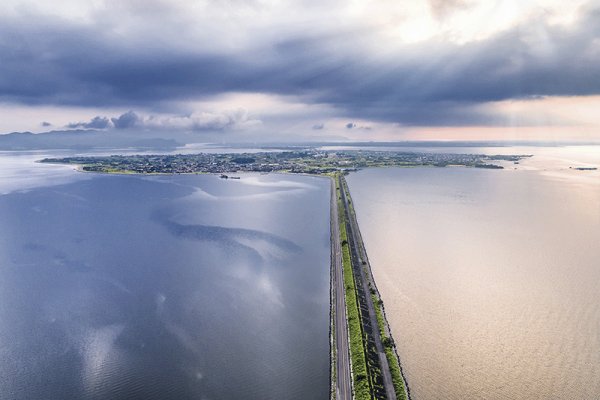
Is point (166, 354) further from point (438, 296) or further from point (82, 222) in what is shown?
point (82, 222)

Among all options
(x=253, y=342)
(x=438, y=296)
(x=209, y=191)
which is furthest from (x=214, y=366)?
(x=209, y=191)

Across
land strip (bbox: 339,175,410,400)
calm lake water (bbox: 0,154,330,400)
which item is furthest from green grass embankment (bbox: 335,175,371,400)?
calm lake water (bbox: 0,154,330,400)

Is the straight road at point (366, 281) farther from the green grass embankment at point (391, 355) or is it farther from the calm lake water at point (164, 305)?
the calm lake water at point (164, 305)

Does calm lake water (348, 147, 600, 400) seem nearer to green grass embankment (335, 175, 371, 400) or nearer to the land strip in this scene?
the land strip

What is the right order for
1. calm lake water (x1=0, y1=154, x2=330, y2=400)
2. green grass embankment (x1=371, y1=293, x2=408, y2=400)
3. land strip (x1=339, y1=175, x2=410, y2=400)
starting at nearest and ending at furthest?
green grass embankment (x1=371, y1=293, x2=408, y2=400), land strip (x1=339, y1=175, x2=410, y2=400), calm lake water (x1=0, y1=154, x2=330, y2=400)

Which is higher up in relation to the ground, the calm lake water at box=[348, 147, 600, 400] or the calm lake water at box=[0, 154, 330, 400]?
the calm lake water at box=[348, 147, 600, 400]

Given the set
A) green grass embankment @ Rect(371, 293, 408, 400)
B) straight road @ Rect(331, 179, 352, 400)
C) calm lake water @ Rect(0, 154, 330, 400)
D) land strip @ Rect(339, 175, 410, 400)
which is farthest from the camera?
calm lake water @ Rect(0, 154, 330, 400)
